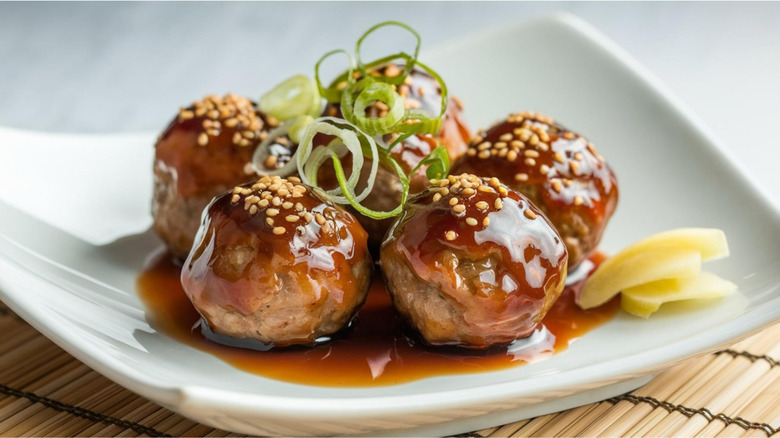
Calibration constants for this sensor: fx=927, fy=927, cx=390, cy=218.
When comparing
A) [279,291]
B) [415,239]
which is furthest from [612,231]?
Answer: [279,291]

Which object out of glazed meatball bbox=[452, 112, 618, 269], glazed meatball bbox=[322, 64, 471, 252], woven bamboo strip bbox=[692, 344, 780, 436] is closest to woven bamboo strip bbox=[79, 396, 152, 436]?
glazed meatball bbox=[322, 64, 471, 252]

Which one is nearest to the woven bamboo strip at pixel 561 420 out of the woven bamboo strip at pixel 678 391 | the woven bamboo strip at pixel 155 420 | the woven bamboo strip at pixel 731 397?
the woven bamboo strip at pixel 678 391

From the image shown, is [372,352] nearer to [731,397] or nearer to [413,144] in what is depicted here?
[413,144]

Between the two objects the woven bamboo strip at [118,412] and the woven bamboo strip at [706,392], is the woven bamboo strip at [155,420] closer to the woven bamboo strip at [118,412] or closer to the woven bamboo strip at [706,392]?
the woven bamboo strip at [118,412]

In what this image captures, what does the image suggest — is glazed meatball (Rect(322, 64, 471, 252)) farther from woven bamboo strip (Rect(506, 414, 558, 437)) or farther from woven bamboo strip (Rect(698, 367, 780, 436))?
woven bamboo strip (Rect(698, 367, 780, 436))

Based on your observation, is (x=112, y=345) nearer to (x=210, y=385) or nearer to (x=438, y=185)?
(x=210, y=385)

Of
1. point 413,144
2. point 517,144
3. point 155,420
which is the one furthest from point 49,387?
point 517,144
